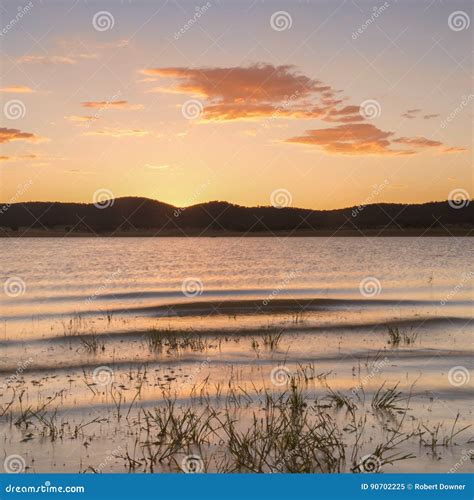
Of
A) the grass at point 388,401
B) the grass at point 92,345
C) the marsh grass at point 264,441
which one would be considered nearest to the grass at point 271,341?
the grass at point 92,345

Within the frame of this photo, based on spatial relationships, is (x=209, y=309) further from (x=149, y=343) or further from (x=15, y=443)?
(x=15, y=443)

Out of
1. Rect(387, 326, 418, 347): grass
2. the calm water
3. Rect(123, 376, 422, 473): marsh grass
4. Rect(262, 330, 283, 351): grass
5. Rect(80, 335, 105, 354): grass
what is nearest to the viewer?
Rect(123, 376, 422, 473): marsh grass

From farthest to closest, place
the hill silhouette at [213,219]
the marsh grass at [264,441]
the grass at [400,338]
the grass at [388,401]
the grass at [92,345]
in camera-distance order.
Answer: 1. the hill silhouette at [213,219]
2. the grass at [400,338]
3. the grass at [92,345]
4. the grass at [388,401]
5. the marsh grass at [264,441]

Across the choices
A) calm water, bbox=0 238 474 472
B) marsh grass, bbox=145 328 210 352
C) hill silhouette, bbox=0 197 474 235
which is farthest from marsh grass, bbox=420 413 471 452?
hill silhouette, bbox=0 197 474 235

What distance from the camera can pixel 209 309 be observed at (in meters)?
28.9

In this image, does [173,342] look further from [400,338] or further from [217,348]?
[400,338]

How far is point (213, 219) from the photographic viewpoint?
114 m

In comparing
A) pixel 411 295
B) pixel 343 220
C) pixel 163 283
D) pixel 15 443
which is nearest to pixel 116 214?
pixel 343 220

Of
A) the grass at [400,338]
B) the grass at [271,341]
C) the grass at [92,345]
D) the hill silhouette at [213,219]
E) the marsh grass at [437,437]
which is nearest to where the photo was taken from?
the marsh grass at [437,437]

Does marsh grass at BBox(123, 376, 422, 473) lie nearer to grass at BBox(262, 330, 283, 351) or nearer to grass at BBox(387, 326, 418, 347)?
grass at BBox(262, 330, 283, 351)

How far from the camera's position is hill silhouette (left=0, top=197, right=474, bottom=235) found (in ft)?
404

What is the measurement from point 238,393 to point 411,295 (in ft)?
73.8

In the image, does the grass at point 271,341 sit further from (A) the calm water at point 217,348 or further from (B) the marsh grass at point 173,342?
(B) the marsh grass at point 173,342

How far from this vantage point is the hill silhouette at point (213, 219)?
404 ft
